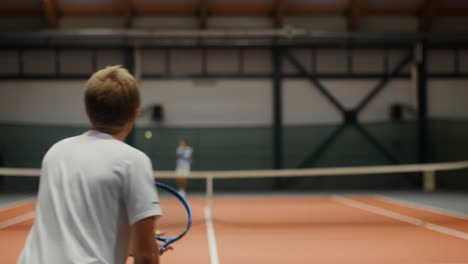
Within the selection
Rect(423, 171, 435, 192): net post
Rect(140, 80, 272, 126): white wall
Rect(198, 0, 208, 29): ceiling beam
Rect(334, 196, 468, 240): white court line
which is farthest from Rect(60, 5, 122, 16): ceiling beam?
Rect(423, 171, 435, 192): net post

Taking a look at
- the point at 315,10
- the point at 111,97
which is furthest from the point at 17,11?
the point at 111,97

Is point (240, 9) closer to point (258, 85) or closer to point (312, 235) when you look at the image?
point (258, 85)

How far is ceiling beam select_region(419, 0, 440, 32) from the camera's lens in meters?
18.0

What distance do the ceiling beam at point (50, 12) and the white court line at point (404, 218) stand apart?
11.3 metres

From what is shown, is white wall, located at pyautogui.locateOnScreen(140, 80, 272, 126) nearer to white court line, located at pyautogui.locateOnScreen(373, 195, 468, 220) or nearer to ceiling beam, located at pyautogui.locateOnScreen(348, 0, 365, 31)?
ceiling beam, located at pyautogui.locateOnScreen(348, 0, 365, 31)

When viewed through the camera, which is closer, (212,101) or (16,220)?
(16,220)

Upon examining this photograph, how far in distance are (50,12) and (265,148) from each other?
8.85 meters

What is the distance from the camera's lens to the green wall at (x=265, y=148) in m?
17.2

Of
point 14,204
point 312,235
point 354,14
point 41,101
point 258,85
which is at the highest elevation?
point 354,14

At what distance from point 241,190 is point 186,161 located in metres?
4.38

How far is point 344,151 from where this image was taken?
718 inches

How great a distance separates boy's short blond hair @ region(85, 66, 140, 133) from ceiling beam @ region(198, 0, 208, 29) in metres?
16.3

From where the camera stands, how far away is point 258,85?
18.5 metres

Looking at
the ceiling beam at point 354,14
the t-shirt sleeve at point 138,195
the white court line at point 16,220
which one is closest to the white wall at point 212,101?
the ceiling beam at point 354,14
